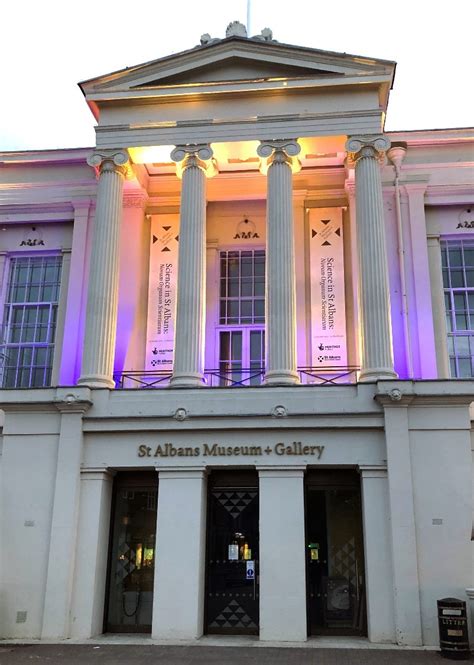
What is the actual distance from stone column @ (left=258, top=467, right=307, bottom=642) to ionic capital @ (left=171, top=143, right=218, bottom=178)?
822 centimetres

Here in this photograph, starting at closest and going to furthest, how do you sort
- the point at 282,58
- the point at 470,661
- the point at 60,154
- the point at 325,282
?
the point at 470,661
the point at 282,58
the point at 325,282
the point at 60,154

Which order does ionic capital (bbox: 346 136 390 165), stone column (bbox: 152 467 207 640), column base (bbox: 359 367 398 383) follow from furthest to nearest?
ionic capital (bbox: 346 136 390 165) < column base (bbox: 359 367 398 383) < stone column (bbox: 152 467 207 640)

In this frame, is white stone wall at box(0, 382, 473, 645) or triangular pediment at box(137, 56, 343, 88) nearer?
white stone wall at box(0, 382, 473, 645)

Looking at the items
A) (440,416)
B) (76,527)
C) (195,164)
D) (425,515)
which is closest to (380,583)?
(425,515)

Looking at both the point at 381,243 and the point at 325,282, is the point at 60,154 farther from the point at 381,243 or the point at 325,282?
the point at 381,243

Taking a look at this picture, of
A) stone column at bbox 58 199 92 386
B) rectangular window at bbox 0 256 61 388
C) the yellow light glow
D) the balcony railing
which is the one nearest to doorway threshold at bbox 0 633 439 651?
the balcony railing

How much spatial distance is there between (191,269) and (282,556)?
7.19m

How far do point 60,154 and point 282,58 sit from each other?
7.23 metres

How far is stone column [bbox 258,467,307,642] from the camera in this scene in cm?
1429

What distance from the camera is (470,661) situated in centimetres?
1245

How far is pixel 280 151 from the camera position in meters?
17.8

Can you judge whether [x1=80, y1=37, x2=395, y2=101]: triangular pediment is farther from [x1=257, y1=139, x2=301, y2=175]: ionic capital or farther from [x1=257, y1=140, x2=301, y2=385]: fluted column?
[x1=257, y1=140, x2=301, y2=385]: fluted column

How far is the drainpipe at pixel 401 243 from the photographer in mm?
17625

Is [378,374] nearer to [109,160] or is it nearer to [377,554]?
[377,554]
